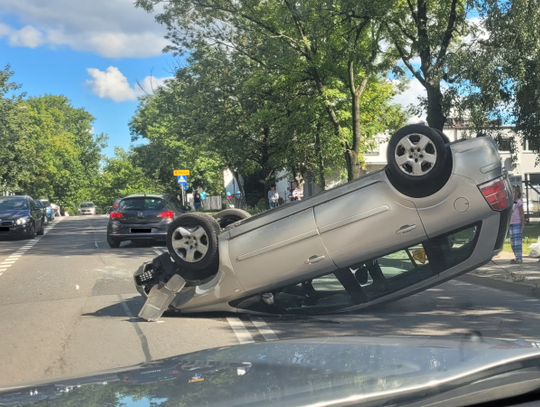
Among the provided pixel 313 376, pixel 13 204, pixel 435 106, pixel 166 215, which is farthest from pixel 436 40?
pixel 13 204

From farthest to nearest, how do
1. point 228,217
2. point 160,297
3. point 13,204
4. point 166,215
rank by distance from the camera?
point 13,204 → point 166,215 → point 228,217 → point 160,297

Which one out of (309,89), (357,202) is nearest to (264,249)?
(357,202)

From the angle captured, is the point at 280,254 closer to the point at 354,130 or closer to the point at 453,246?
the point at 453,246

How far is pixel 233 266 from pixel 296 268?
0.76m

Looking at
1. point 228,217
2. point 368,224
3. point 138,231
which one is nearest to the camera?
point 368,224

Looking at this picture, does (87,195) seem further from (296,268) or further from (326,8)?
(296,268)

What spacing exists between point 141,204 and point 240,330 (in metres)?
12.1

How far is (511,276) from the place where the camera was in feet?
33.0

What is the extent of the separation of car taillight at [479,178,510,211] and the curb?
103 inches

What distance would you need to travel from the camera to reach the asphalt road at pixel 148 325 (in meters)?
6.01

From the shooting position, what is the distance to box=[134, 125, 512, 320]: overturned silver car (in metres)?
6.72

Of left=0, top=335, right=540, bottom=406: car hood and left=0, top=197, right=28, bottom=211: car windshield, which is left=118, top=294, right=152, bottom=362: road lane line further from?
left=0, top=197, right=28, bottom=211: car windshield

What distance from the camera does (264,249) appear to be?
7.00 metres

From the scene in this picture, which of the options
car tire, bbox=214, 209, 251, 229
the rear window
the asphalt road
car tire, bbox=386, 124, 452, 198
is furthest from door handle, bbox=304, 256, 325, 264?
the rear window
